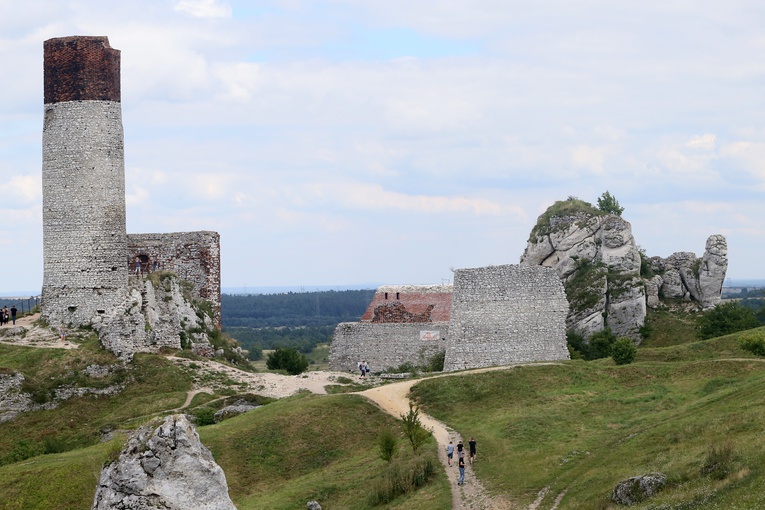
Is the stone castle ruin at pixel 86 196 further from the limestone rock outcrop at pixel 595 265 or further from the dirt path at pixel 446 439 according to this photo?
the limestone rock outcrop at pixel 595 265

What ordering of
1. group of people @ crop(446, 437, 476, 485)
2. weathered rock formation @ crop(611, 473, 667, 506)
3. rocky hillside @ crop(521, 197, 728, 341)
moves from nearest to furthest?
weathered rock formation @ crop(611, 473, 667, 506), group of people @ crop(446, 437, 476, 485), rocky hillside @ crop(521, 197, 728, 341)

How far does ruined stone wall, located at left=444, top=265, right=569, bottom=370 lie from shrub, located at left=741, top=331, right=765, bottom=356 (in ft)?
30.5

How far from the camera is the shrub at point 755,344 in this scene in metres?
47.5

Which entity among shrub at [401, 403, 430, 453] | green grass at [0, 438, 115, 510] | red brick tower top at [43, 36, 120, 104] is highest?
red brick tower top at [43, 36, 120, 104]

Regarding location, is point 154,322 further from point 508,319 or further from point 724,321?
point 724,321

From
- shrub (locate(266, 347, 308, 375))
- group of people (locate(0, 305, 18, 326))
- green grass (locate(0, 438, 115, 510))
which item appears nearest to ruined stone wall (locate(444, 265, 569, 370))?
shrub (locate(266, 347, 308, 375))

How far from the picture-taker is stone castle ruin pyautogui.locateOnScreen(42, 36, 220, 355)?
52.8 metres

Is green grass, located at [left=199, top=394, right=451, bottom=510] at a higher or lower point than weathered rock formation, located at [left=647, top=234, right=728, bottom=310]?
lower

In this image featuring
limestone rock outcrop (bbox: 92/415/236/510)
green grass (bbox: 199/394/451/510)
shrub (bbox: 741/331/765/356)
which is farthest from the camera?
shrub (bbox: 741/331/765/356)

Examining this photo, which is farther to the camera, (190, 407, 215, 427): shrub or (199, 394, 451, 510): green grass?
(190, 407, 215, 427): shrub

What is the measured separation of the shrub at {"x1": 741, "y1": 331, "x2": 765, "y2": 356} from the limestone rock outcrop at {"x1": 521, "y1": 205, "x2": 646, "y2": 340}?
581 inches

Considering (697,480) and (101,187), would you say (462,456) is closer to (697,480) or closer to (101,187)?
(697,480)

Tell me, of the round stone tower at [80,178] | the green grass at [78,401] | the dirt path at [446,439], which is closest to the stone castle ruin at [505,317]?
the dirt path at [446,439]

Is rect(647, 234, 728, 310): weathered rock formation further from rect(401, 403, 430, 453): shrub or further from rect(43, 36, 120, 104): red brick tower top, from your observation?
rect(43, 36, 120, 104): red brick tower top
